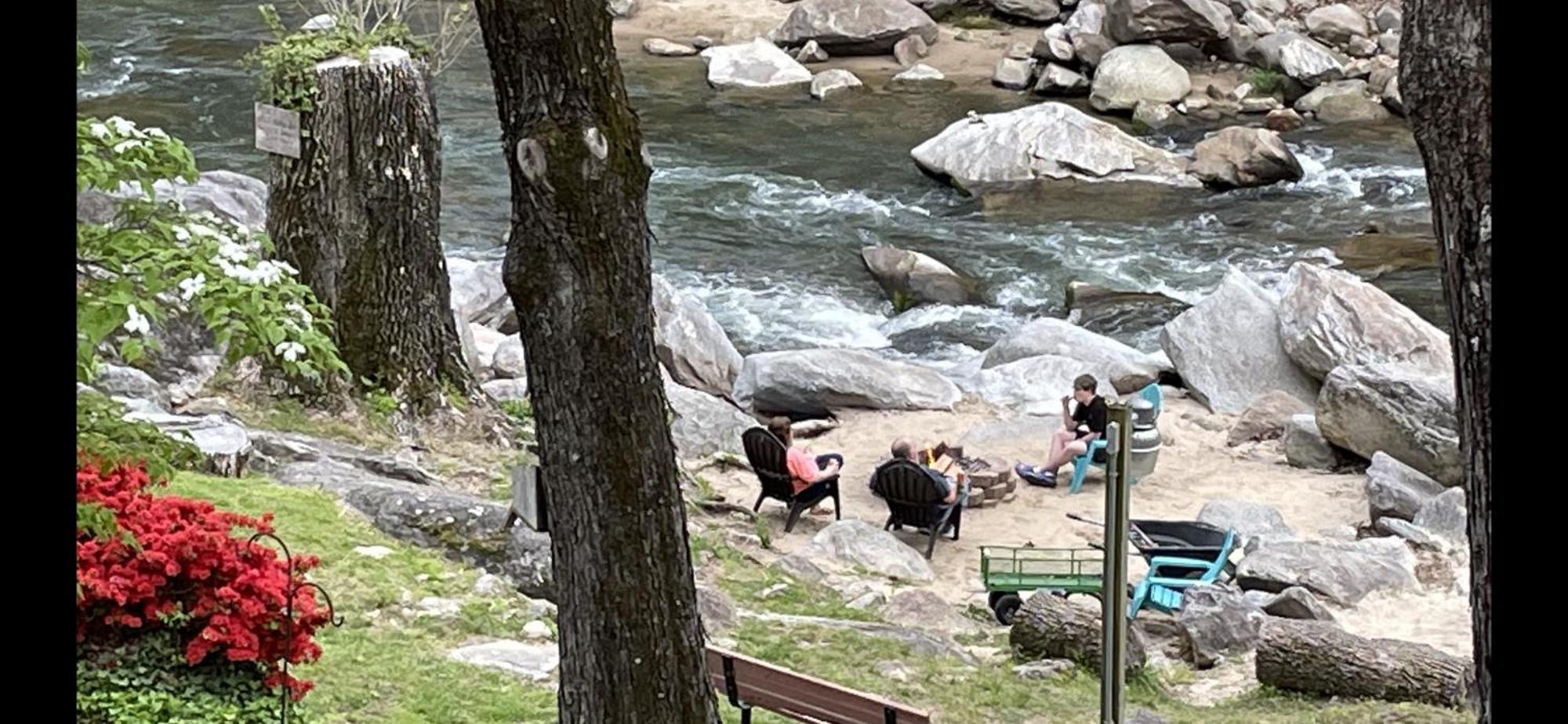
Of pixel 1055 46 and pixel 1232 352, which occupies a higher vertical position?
pixel 1055 46

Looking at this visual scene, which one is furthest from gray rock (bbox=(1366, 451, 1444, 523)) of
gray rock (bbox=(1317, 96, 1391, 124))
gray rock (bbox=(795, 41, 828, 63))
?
gray rock (bbox=(795, 41, 828, 63))

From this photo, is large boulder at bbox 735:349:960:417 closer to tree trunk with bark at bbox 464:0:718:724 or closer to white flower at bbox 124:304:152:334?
tree trunk with bark at bbox 464:0:718:724

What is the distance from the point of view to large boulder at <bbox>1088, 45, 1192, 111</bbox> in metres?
24.3

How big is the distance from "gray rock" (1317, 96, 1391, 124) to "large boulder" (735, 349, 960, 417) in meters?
11.5

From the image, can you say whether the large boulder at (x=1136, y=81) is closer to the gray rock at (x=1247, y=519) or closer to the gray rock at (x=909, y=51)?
the gray rock at (x=909, y=51)

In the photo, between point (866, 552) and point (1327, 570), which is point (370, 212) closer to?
Answer: point (866, 552)

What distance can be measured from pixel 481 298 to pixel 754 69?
36.8ft

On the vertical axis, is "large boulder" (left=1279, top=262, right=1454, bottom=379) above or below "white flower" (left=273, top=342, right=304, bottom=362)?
below

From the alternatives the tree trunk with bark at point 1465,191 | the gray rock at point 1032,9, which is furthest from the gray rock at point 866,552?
the gray rock at point 1032,9

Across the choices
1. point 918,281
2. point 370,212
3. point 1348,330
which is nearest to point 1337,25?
point 918,281

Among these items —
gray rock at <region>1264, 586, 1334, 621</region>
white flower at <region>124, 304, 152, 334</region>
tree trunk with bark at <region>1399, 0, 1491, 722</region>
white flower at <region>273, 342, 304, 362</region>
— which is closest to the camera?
tree trunk with bark at <region>1399, 0, 1491, 722</region>

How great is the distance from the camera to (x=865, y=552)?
10.6 meters
